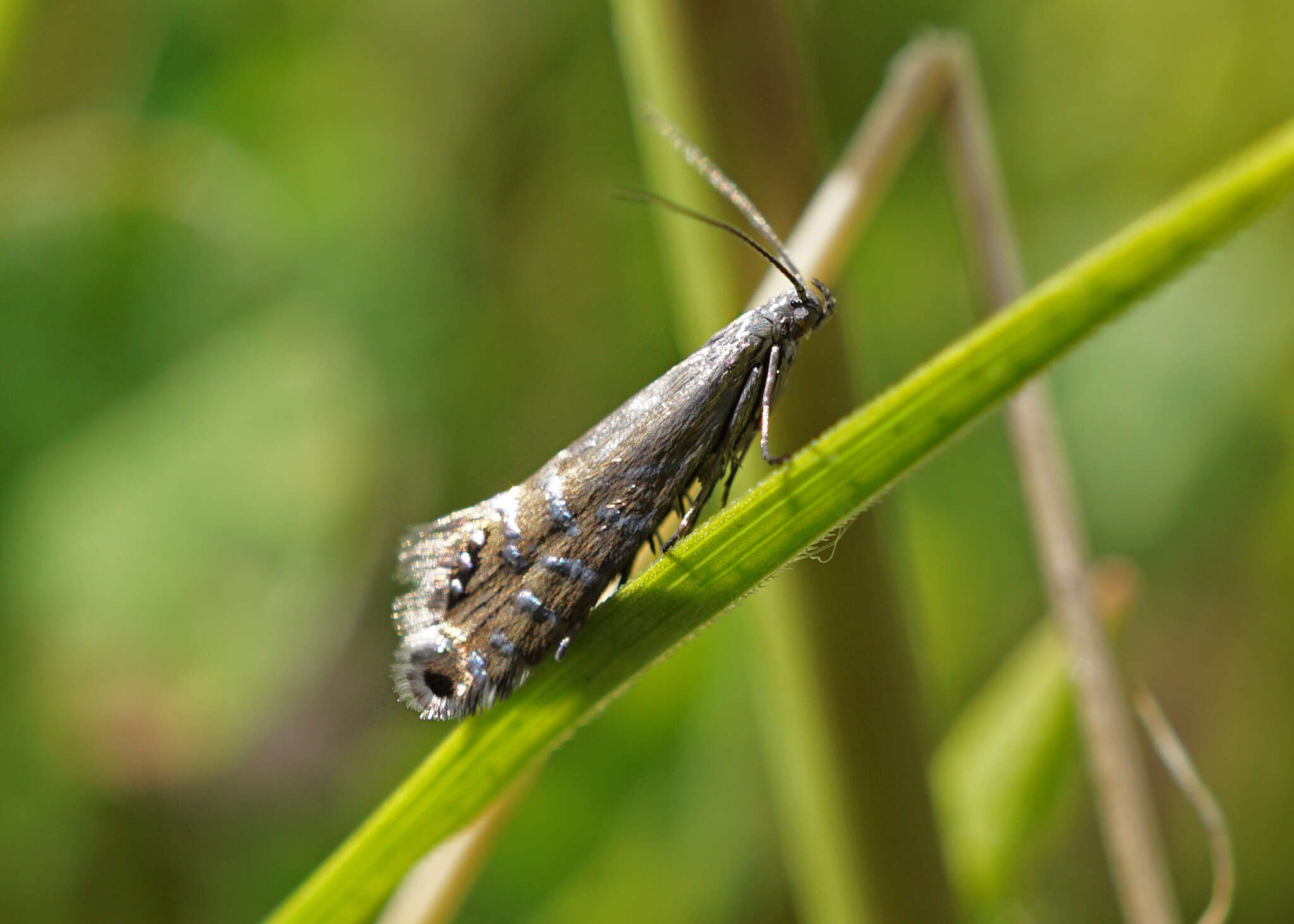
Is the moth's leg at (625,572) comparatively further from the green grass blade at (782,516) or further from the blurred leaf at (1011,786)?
the blurred leaf at (1011,786)

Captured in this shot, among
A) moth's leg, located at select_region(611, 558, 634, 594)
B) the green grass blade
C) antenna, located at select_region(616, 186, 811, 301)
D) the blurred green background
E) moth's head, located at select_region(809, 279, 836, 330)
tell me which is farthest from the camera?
the blurred green background

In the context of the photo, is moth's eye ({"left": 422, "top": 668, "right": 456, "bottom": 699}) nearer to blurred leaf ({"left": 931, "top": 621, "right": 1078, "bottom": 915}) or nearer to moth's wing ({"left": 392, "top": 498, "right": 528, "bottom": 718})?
moth's wing ({"left": 392, "top": 498, "right": 528, "bottom": 718})

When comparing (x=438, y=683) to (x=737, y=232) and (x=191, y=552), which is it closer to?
(x=737, y=232)

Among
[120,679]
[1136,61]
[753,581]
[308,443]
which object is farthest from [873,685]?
[1136,61]

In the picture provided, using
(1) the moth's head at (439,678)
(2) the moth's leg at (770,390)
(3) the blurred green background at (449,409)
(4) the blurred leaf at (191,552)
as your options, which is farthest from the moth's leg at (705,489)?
(4) the blurred leaf at (191,552)

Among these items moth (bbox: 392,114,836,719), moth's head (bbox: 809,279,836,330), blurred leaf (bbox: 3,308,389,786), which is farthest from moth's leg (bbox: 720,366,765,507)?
blurred leaf (bbox: 3,308,389,786)

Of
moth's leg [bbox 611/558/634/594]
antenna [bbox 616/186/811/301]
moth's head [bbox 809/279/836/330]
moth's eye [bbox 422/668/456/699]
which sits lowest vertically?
moth's leg [bbox 611/558/634/594]

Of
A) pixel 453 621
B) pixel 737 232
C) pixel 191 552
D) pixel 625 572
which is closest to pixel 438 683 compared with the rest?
pixel 453 621
